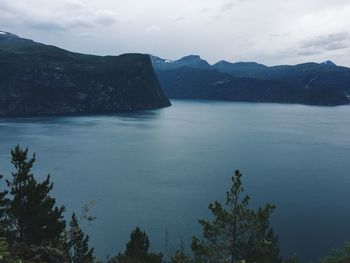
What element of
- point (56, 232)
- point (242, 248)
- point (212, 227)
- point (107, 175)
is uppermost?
point (212, 227)

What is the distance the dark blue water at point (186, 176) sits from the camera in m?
54.2

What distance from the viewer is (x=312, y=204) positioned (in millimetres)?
65562

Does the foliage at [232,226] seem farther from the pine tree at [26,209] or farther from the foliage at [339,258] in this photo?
the pine tree at [26,209]

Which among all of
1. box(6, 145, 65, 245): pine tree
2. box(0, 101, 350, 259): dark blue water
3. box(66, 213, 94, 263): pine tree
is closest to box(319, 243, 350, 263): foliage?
box(0, 101, 350, 259): dark blue water

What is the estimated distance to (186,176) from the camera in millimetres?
86125

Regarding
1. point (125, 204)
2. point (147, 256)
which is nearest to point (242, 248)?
point (147, 256)

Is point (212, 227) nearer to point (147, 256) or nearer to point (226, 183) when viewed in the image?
point (147, 256)

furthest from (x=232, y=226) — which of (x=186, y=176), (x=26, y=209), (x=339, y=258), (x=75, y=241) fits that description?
(x=186, y=176)

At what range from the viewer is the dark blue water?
54.2 meters

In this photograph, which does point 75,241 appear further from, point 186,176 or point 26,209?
point 186,176

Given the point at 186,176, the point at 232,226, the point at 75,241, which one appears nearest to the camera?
the point at 75,241

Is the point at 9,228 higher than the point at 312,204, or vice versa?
the point at 9,228

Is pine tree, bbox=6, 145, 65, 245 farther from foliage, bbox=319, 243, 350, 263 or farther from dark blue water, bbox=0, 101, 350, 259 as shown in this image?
foliage, bbox=319, 243, 350, 263

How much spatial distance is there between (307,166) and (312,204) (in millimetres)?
34277
